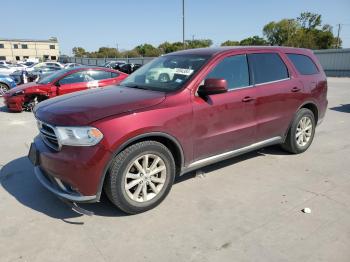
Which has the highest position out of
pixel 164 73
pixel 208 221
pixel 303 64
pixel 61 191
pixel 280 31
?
pixel 280 31

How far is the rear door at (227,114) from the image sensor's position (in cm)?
400

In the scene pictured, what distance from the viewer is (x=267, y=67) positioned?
4.91m

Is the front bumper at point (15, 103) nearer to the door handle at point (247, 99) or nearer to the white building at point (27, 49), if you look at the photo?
the door handle at point (247, 99)

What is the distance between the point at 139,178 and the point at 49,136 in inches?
42.5

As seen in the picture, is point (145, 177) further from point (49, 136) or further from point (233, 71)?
point (233, 71)

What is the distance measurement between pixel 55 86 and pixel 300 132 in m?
7.37

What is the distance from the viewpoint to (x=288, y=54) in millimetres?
5355

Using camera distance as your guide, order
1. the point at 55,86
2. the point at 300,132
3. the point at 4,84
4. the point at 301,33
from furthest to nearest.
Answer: the point at 301,33
the point at 4,84
the point at 55,86
the point at 300,132

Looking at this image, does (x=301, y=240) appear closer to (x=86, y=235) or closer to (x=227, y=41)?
(x=86, y=235)

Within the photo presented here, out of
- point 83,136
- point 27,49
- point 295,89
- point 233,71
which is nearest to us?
point 83,136

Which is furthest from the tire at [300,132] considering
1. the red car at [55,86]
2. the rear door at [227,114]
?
the red car at [55,86]

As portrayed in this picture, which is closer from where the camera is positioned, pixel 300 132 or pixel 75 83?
pixel 300 132

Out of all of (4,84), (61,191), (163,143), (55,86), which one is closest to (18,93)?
(55,86)

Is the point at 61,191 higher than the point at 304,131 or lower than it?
lower
